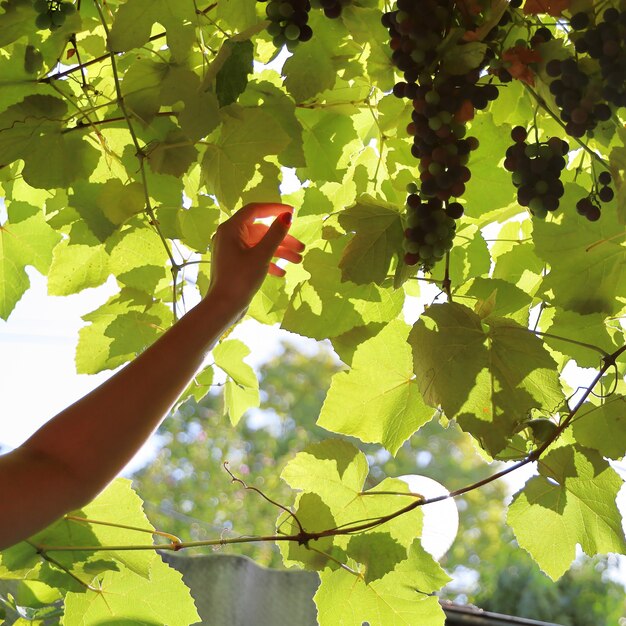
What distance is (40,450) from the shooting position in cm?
68

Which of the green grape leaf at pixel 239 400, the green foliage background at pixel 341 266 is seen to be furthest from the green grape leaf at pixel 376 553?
the green grape leaf at pixel 239 400

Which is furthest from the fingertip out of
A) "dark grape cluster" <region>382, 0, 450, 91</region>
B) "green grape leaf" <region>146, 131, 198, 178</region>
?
"dark grape cluster" <region>382, 0, 450, 91</region>

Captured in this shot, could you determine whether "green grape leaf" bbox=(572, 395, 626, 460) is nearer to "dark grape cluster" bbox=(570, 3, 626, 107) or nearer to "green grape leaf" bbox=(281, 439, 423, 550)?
"green grape leaf" bbox=(281, 439, 423, 550)

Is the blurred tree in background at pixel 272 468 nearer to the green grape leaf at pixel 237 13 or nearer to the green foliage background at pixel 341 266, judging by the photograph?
the green foliage background at pixel 341 266

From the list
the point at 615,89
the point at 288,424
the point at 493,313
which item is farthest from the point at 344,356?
the point at 288,424

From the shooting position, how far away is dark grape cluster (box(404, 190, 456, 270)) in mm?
720

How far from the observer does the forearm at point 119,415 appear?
26.8 inches

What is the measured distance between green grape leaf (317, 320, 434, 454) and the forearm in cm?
19

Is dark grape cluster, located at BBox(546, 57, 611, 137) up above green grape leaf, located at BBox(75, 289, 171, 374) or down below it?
above

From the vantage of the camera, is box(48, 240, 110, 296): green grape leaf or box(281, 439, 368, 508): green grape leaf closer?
box(281, 439, 368, 508): green grape leaf

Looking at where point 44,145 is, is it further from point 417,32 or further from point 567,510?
→ point 567,510

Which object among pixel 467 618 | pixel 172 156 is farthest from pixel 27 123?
pixel 467 618

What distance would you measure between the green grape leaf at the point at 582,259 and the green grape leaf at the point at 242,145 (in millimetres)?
255

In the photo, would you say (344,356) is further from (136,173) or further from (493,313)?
(136,173)
